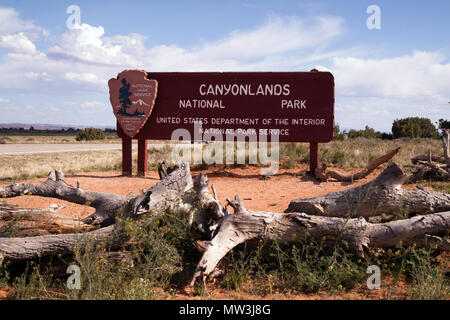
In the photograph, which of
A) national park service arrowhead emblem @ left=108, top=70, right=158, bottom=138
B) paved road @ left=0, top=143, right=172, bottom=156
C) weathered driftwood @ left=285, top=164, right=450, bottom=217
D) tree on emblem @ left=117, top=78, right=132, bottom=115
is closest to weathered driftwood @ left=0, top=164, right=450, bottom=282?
weathered driftwood @ left=285, top=164, right=450, bottom=217

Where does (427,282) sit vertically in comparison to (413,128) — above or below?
below

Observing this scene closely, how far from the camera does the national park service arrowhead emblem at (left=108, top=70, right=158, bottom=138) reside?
41.1ft

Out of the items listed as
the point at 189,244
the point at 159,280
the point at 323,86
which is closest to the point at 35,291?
the point at 159,280

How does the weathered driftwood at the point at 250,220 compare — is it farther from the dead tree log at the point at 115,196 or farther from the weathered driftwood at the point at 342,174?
the weathered driftwood at the point at 342,174

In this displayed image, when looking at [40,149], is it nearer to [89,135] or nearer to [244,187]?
[89,135]

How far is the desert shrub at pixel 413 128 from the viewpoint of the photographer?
114 ft

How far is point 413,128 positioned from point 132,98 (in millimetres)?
30268

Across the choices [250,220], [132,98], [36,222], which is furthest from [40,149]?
[250,220]

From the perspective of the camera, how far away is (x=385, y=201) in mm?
5598

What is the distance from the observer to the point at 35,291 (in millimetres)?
4324

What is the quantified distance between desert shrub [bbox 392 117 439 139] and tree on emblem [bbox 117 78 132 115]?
28.6 meters

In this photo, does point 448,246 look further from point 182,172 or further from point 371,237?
point 182,172

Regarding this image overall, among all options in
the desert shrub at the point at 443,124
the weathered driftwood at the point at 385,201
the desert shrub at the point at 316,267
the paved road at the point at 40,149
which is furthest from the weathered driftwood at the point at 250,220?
the desert shrub at the point at 443,124

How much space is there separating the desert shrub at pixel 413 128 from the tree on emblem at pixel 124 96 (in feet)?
93.7
